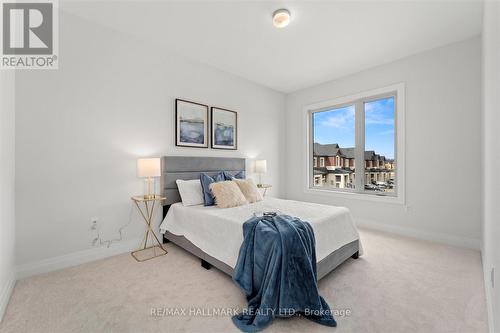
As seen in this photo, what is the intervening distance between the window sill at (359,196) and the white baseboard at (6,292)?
4476 mm

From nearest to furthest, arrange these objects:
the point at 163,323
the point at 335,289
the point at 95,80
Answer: the point at 163,323
the point at 335,289
the point at 95,80

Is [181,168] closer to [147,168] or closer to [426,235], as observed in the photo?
[147,168]

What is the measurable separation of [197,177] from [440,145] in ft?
12.0

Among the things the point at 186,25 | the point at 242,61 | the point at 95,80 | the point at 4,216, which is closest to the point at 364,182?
the point at 242,61

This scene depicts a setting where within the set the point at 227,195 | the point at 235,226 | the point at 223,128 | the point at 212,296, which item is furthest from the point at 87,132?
the point at 212,296

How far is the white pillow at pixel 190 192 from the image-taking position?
10.2 ft

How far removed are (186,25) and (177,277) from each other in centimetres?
291

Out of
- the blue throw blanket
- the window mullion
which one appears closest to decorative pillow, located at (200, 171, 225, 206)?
the blue throw blanket

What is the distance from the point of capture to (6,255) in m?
1.93

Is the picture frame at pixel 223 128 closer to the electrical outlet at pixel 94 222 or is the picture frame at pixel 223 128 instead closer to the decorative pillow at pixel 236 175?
the decorative pillow at pixel 236 175

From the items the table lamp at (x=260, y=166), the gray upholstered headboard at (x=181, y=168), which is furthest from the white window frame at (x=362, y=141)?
the gray upholstered headboard at (x=181, y=168)

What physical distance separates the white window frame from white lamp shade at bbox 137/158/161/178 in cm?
320

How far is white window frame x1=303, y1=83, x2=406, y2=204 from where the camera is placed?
11.8 feet

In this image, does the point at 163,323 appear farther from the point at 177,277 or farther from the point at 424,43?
the point at 424,43
